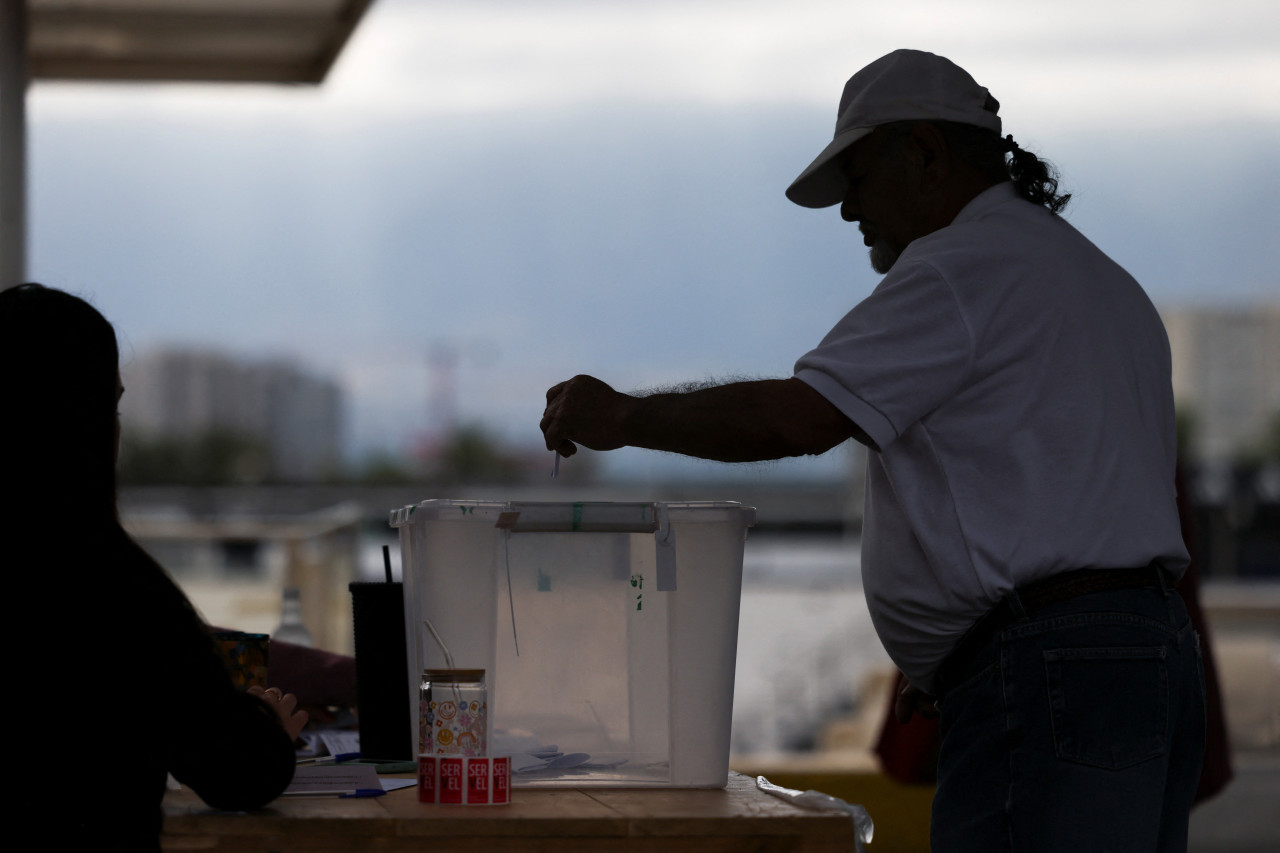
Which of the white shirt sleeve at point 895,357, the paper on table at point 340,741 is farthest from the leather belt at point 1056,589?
the paper on table at point 340,741

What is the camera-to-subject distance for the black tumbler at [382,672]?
1.51 metres

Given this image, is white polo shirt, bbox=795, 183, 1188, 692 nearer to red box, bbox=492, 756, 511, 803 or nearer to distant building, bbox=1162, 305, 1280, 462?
red box, bbox=492, 756, 511, 803

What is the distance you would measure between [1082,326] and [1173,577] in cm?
31

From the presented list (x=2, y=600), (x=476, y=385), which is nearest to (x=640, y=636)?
(x=2, y=600)

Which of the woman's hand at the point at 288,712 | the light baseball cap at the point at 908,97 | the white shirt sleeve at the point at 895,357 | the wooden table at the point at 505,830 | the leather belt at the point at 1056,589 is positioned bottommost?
the wooden table at the point at 505,830

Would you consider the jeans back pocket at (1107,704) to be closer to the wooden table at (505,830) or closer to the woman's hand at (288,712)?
the wooden table at (505,830)

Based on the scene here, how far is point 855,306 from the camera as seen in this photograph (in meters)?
1.38

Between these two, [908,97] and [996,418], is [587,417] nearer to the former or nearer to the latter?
[996,418]

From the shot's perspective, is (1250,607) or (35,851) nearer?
(35,851)

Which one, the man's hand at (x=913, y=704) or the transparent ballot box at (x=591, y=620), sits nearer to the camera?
the transparent ballot box at (x=591, y=620)

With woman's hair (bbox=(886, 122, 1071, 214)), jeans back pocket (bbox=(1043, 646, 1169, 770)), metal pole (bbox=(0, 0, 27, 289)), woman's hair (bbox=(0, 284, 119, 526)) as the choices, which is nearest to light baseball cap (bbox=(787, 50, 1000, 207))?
woman's hair (bbox=(886, 122, 1071, 214))

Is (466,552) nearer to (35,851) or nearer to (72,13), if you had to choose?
(35,851)

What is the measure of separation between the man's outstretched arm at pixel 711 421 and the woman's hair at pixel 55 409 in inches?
18.8

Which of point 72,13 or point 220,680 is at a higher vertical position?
point 72,13
